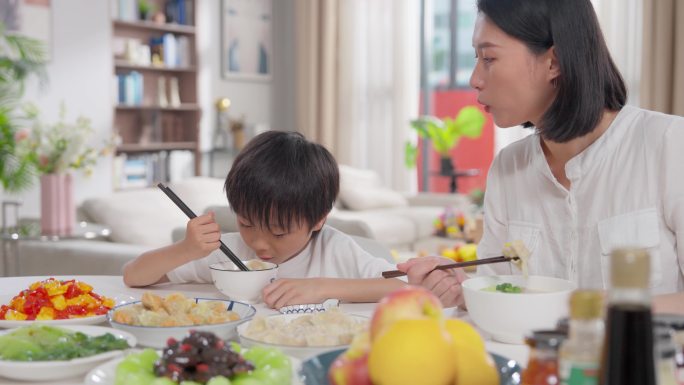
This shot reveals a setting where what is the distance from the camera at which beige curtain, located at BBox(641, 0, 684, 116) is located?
604cm

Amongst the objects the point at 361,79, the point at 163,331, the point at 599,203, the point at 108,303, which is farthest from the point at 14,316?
the point at 361,79

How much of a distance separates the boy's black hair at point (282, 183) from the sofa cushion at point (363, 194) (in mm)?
4345

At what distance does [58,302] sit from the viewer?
49.0 inches

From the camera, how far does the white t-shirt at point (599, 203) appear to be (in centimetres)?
144

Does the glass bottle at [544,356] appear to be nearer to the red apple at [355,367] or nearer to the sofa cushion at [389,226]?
the red apple at [355,367]

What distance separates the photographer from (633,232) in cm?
146

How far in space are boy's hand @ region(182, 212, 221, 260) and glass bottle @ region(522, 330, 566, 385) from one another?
3.00ft

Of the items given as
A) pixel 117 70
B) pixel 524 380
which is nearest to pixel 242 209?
pixel 524 380

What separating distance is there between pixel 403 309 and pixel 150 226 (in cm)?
342

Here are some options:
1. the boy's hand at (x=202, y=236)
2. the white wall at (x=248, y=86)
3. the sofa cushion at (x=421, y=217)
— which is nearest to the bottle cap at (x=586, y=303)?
the boy's hand at (x=202, y=236)

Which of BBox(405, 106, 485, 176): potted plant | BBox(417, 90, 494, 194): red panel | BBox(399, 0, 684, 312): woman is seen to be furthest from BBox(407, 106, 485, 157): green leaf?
BBox(399, 0, 684, 312): woman

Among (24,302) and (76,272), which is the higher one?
(24,302)

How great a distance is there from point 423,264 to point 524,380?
0.67 m

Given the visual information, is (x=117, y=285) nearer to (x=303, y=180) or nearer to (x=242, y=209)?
(x=242, y=209)
